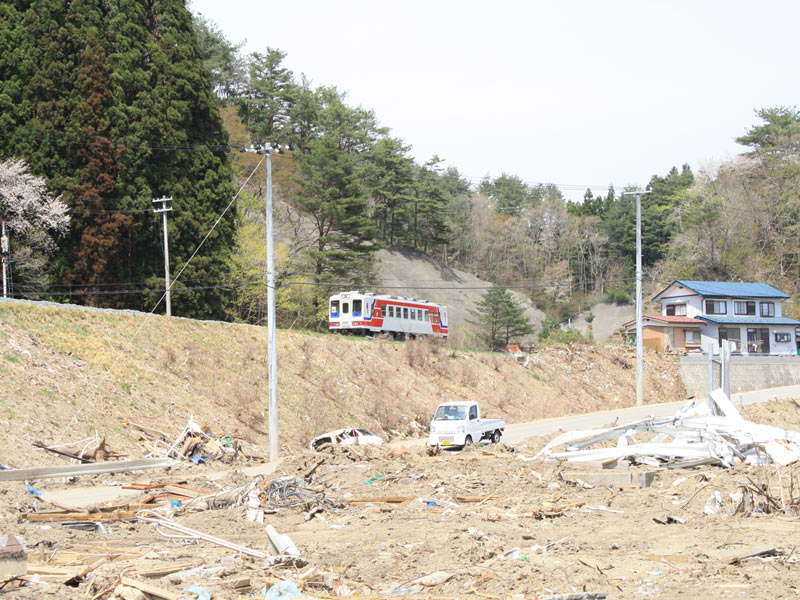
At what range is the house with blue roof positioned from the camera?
60.6 meters

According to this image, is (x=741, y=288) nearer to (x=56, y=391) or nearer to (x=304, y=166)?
(x=304, y=166)

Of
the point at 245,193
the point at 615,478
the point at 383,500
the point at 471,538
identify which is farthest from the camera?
the point at 245,193

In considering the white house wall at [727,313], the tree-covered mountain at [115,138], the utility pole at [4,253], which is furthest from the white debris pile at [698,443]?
the white house wall at [727,313]

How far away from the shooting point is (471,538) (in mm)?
11133

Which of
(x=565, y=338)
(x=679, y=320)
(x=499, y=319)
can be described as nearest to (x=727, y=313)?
(x=679, y=320)

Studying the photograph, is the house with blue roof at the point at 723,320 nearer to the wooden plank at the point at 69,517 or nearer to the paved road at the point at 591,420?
the paved road at the point at 591,420

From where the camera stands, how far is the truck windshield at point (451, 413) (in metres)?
25.5

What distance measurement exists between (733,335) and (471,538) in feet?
184

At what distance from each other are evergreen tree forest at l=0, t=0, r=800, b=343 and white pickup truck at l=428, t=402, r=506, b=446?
10.2 metres

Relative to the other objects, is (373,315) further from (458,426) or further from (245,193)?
(458,426)

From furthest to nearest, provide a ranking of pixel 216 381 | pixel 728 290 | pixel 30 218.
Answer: pixel 728 290 < pixel 30 218 < pixel 216 381

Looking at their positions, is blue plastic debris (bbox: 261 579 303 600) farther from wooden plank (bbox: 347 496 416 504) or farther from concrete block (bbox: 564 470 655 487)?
concrete block (bbox: 564 470 655 487)

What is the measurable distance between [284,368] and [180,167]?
16.5 m

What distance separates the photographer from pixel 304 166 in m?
60.4
